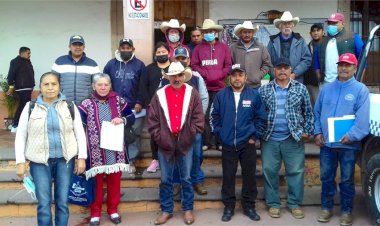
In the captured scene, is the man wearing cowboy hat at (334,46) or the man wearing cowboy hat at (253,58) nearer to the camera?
the man wearing cowboy hat at (253,58)

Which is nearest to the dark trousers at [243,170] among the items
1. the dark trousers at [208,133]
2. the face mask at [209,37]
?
the dark trousers at [208,133]

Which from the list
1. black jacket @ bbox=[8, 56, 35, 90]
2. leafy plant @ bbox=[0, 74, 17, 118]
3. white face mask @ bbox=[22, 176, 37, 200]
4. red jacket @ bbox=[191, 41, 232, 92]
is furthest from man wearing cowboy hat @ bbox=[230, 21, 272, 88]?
leafy plant @ bbox=[0, 74, 17, 118]

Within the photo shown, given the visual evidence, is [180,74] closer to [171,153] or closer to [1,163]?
[171,153]

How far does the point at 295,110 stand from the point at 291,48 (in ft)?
4.82

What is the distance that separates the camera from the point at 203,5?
30.1ft

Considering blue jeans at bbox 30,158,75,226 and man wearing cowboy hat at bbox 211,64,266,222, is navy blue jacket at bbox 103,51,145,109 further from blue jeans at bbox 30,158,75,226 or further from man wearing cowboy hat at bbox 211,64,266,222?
blue jeans at bbox 30,158,75,226

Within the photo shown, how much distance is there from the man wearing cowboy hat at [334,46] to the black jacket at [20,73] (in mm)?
5650

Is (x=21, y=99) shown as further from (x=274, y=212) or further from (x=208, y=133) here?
(x=274, y=212)

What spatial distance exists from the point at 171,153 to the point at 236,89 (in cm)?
Result: 107

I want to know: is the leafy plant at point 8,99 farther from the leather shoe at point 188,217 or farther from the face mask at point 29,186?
the leather shoe at point 188,217

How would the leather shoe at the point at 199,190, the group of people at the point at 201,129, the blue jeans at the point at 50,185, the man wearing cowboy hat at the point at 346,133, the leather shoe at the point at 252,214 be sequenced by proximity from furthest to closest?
the leather shoe at the point at 199,190 → the leather shoe at the point at 252,214 → the man wearing cowboy hat at the point at 346,133 → the group of people at the point at 201,129 → the blue jeans at the point at 50,185

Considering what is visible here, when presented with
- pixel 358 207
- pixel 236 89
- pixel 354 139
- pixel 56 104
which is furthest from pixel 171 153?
pixel 358 207

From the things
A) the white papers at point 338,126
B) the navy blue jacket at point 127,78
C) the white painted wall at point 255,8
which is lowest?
the white papers at point 338,126

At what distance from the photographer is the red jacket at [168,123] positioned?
5012mm
